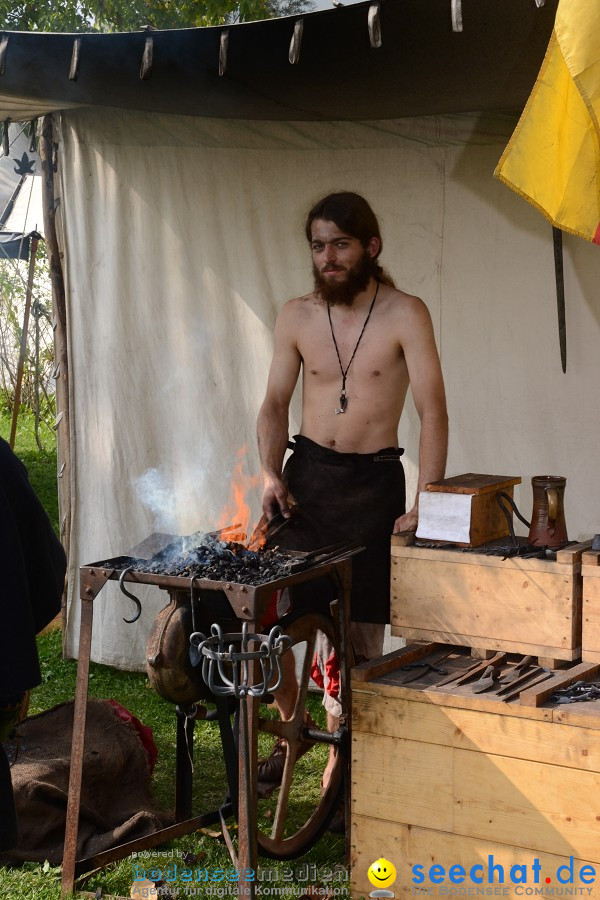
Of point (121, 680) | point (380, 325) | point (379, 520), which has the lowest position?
point (121, 680)

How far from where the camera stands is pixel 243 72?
150 inches

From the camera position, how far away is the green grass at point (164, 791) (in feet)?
10.7

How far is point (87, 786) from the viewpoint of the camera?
3.78 m

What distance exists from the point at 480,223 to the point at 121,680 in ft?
9.44

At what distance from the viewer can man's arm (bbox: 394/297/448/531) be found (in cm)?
372

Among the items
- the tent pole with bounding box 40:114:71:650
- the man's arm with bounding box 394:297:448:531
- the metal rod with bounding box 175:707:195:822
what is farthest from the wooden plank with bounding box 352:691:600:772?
the tent pole with bounding box 40:114:71:650

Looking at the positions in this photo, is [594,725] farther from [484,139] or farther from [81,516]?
[81,516]

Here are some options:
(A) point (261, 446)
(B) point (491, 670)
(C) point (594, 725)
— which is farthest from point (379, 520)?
(C) point (594, 725)

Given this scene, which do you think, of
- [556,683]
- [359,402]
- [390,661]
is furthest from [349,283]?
[556,683]

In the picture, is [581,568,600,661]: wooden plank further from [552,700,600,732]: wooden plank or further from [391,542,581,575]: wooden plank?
[552,700,600,732]: wooden plank

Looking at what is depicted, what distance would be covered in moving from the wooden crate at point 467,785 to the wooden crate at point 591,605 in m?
0.25

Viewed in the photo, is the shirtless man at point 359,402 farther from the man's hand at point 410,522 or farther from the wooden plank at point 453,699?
the wooden plank at point 453,699

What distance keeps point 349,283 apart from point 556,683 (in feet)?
5.42

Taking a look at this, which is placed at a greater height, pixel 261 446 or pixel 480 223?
pixel 480 223
